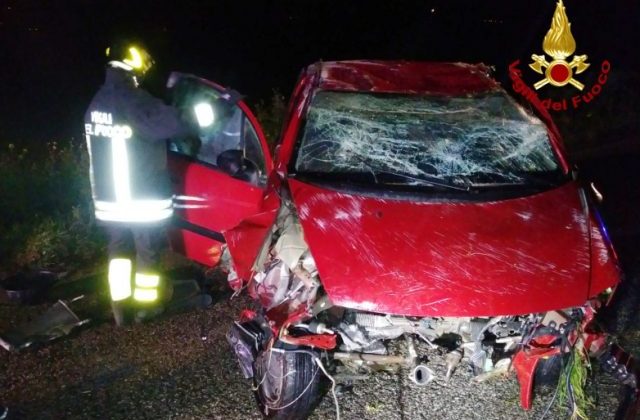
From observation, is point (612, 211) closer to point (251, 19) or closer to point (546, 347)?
point (546, 347)

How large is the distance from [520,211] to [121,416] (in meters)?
2.41

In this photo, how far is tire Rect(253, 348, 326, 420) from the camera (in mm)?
3254

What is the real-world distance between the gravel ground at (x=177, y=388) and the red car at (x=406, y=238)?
256 millimetres

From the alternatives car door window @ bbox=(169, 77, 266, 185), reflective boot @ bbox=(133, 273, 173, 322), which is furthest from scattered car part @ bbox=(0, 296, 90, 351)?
car door window @ bbox=(169, 77, 266, 185)

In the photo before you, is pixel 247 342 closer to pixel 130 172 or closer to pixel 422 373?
pixel 422 373

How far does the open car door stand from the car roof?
0.66 m

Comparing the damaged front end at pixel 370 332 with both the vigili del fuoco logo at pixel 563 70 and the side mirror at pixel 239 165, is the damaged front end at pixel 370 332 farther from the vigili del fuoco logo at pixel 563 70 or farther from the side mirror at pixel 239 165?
the vigili del fuoco logo at pixel 563 70

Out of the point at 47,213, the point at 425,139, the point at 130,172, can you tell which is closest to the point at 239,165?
the point at 130,172

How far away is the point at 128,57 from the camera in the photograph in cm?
411

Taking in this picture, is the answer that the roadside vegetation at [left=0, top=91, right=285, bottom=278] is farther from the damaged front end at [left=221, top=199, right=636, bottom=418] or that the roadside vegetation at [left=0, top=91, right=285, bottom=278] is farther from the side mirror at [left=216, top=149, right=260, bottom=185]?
the damaged front end at [left=221, top=199, right=636, bottom=418]

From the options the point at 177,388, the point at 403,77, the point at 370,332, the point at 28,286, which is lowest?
the point at 177,388

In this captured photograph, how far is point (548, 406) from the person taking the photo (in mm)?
3537

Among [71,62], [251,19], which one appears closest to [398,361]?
[71,62]

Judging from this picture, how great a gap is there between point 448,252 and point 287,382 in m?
1.03
